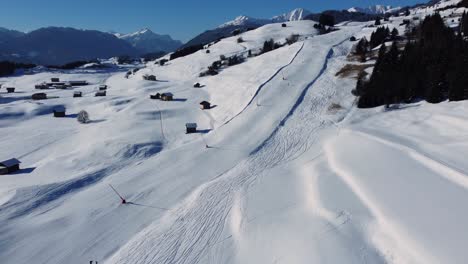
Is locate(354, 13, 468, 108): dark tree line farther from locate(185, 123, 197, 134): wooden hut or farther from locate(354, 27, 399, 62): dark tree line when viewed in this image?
locate(354, 27, 399, 62): dark tree line

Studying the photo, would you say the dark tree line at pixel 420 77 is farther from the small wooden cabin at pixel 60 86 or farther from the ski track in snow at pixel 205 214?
the small wooden cabin at pixel 60 86

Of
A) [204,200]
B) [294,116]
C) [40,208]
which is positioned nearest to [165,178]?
[204,200]

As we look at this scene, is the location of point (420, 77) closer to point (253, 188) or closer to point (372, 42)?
point (253, 188)

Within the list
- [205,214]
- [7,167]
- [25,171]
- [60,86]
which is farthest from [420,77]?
[60,86]

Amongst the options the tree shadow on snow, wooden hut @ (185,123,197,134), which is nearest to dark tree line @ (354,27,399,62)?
wooden hut @ (185,123,197,134)

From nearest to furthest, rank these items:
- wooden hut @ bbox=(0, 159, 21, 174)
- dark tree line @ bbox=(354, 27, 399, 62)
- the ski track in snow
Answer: the ski track in snow
wooden hut @ bbox=(0, 159, 21, 174)
dark tree line @ bbox=(354, 27, 399, 62)

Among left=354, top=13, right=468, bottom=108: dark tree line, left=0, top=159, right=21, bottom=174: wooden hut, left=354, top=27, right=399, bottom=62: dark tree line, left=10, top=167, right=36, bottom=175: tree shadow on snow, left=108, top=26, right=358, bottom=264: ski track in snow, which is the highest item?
left=354, top=27, right=399, bottom=62: dark tree line

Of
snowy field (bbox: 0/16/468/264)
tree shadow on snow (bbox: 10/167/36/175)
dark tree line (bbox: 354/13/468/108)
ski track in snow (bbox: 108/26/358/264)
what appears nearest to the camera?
snowy field (bbox: 0/16/468/264)
